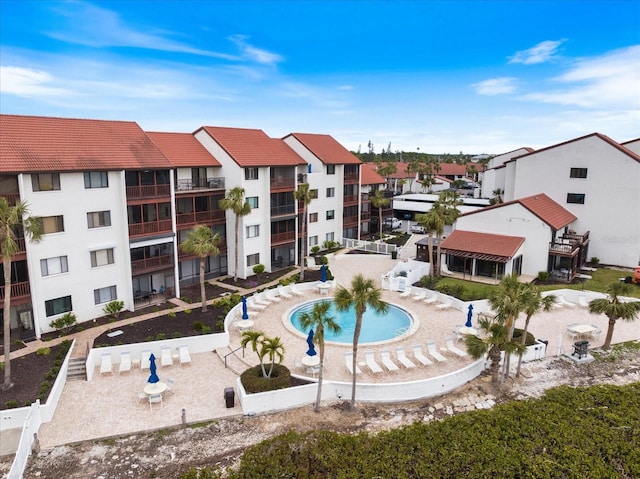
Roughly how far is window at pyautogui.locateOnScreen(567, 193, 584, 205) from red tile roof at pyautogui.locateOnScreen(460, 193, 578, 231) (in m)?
1.29

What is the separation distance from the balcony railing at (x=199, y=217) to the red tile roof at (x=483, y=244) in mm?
21377

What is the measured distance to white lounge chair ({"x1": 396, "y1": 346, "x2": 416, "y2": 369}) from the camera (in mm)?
24831

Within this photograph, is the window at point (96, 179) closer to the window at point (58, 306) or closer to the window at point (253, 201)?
the window at point (58, 306)

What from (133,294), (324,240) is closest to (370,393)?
(133,294)

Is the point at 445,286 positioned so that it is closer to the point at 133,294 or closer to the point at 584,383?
the point at 584,383

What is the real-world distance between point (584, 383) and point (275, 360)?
16526 millimetres

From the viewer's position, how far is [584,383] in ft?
77.5

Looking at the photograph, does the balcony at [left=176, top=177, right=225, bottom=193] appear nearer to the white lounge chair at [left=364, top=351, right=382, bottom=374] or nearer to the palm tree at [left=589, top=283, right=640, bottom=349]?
the white lounge chair at [left=364, top=351, right=382, bottom=374]

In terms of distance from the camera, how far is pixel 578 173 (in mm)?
47656

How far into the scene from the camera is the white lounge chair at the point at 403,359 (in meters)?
24.8

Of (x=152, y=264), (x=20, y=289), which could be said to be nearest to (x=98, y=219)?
(x=152, y=264)

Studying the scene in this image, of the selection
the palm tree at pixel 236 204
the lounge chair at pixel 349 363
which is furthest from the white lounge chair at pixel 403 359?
the palm tree at pixel 236 204

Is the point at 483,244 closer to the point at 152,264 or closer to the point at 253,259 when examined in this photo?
the point at 253,259

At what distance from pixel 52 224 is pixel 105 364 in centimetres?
1029
